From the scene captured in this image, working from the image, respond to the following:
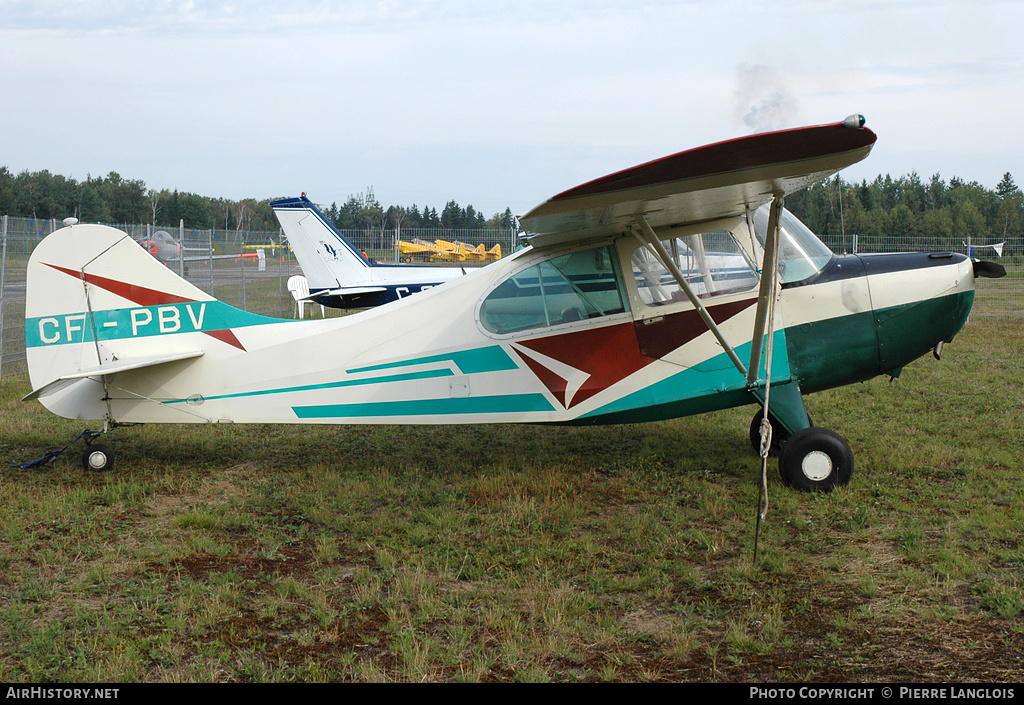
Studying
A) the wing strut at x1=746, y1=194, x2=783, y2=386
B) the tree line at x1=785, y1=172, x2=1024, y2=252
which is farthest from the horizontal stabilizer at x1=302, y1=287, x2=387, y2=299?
the tree line at x1=785, y1=172, x2=1024, y2=252

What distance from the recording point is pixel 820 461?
6.15 m

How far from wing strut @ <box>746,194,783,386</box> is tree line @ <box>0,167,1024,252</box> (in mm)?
20960

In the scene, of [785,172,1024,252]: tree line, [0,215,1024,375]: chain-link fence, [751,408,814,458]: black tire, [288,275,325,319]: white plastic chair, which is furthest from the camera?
[785,172,1024,252]: tree line

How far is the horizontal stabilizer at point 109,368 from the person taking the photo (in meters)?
6.27

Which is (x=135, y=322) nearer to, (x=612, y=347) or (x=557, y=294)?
A: (x=557, y=294)

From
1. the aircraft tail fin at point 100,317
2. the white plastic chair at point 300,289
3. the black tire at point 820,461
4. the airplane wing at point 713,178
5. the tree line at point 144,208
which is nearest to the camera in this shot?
the airplane wing at point 713,178

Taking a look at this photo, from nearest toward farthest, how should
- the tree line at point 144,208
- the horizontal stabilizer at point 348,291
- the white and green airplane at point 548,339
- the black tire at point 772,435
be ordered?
1. the white and green airplane at point 548,339
2. the black tire at point 772,435
3. the horizontal stabilizer at point 348,291
4. the tree line at point 144,208

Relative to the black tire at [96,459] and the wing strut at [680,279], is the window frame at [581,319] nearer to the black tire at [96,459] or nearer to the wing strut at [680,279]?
the wing strut at [680,279]

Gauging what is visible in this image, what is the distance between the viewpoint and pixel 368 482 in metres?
6.86

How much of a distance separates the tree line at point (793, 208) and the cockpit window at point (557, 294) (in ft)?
66.1

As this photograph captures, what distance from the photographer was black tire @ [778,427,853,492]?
20.1ft

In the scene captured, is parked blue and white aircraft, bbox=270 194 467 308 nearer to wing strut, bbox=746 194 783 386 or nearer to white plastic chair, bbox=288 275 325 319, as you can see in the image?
white plastic chair, bbox=288 275 325 319

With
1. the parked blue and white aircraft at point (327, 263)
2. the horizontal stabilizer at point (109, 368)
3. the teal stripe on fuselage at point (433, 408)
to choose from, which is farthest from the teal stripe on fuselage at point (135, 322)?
the parked blue and white aircraft at point (327, 263)

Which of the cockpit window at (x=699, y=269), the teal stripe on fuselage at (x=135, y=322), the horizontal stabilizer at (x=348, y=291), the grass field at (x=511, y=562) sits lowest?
the grass field at (x=511, y=562)
